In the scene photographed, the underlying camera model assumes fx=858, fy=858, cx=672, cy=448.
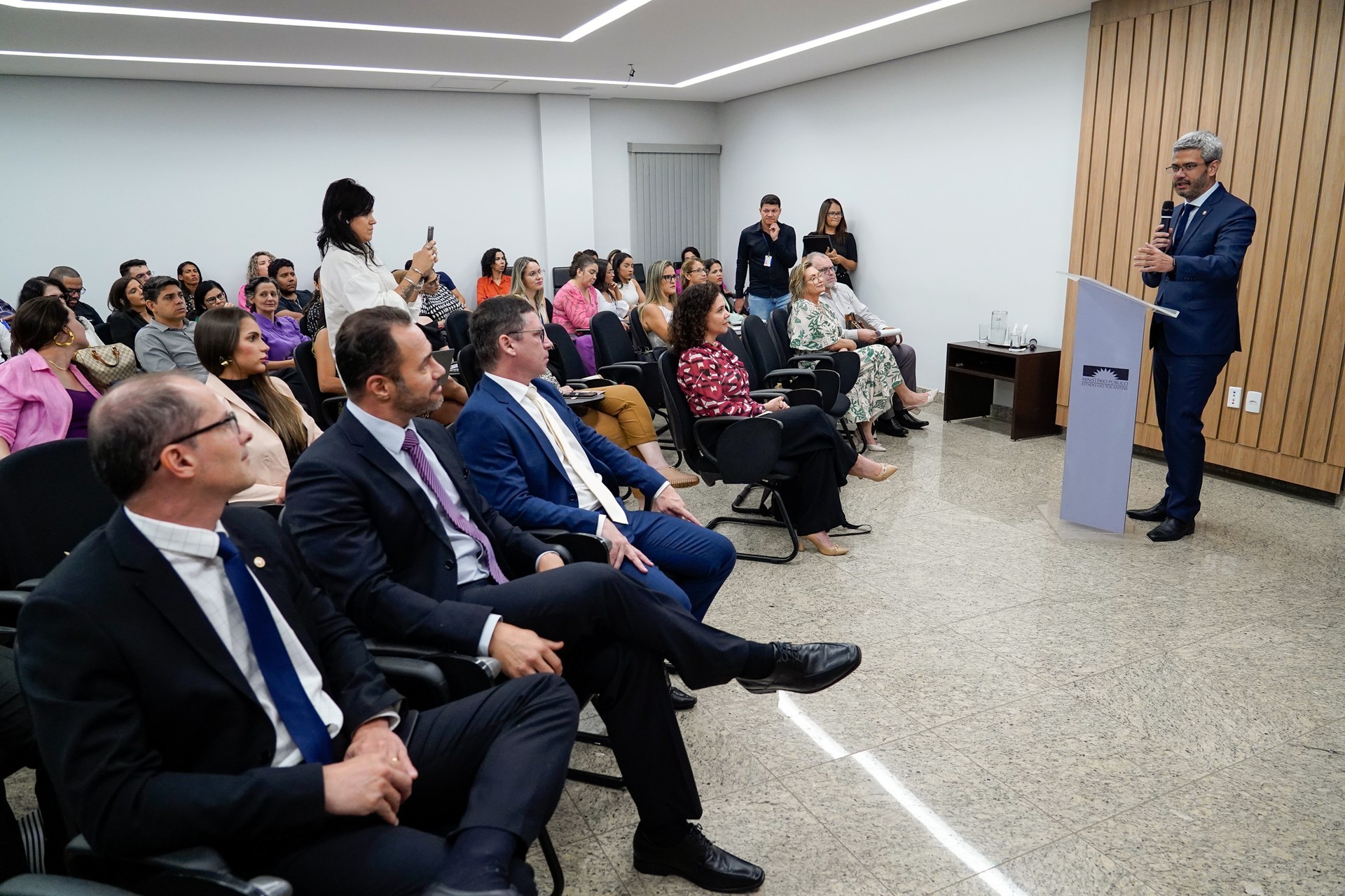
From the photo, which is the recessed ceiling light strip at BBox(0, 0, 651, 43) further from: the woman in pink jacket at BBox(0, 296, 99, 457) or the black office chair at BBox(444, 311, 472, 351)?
the woman in pink jacket at BBox(0, 296, 99, 457)

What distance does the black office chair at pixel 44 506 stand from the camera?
2.00m

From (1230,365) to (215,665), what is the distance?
5.57 meters

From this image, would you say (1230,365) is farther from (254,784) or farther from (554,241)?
(554,241)

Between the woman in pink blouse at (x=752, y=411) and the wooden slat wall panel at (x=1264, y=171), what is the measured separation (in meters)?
2.74

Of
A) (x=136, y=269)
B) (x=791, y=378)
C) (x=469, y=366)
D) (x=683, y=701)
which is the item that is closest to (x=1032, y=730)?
(x=683, y=701)

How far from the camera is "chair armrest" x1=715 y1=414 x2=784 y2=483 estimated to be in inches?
145

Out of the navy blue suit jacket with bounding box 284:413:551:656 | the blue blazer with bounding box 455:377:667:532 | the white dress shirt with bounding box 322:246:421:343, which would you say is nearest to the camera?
the navy blue suit jacket with bounding box 284:413:551:656

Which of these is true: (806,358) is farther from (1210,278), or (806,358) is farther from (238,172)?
(238,172)

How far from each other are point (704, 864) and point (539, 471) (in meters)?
1.22

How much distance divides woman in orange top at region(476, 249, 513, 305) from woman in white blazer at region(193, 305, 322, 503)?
572cm

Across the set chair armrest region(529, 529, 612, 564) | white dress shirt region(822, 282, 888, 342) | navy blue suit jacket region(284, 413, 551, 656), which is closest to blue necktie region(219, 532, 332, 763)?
navy blue suit jacket region(284, 413, 551, 656)

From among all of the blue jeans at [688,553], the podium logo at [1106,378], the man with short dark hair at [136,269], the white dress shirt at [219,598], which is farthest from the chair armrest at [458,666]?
the man with short dark hair at [136,269]

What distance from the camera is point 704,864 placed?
6.34 ft

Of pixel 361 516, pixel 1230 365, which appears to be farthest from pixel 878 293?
pixel 361 516
